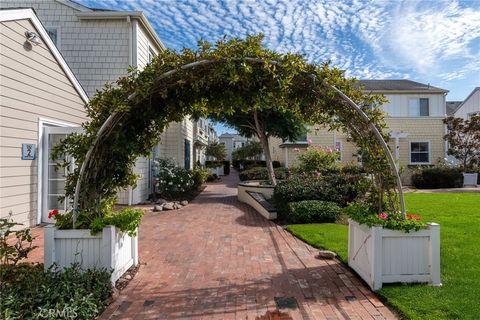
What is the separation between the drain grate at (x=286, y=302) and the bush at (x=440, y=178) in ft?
55.4

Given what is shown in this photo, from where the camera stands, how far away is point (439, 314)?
3.42 m

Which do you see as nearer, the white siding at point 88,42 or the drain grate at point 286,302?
the drain grate at point 286,302

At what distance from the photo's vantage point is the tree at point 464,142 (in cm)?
1850

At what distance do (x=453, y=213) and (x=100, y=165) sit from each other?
30.2 feet

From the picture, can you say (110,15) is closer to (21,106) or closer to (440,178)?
(21,106)

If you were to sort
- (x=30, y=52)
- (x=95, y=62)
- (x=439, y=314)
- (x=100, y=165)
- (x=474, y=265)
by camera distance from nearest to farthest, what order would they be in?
(x=439, y=314), (x=100, y=165), (x=474, y=265), (x=30, y=52), (x=95, y=62)

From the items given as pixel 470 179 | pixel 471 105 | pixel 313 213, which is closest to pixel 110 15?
pixel 313 213

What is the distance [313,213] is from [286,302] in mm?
4877

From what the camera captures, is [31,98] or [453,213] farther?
[453,213]

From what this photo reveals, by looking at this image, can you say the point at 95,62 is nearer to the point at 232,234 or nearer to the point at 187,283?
the point at 232,234

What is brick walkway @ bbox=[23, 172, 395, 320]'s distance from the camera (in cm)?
371

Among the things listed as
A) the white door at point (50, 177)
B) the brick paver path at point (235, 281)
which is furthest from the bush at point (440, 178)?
the white door at point (50, 177)

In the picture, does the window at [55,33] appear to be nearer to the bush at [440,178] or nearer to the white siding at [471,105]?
the bush at [440,178]

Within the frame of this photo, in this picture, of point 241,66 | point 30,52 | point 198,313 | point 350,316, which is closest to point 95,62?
point 30,52
